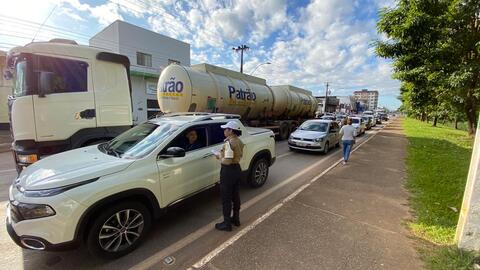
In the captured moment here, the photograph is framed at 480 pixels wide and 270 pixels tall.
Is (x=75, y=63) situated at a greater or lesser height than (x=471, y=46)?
lesser

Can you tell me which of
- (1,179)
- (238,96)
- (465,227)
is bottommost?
(1,179)

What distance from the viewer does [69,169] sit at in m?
2.81

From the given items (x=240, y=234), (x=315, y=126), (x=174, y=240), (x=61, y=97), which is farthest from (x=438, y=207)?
(x=61, y=97)

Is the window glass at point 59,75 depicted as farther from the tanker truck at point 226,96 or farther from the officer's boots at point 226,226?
the officer's boots at point 226,226

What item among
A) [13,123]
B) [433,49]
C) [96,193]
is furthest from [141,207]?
[433,49]

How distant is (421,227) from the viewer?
3.77 m

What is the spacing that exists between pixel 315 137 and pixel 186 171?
7.32 m

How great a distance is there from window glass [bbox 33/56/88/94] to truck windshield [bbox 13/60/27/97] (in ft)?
0.64

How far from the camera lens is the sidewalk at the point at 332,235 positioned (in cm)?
290

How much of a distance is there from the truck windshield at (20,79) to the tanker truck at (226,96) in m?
4.32

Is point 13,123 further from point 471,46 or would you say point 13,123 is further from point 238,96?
point 471,46

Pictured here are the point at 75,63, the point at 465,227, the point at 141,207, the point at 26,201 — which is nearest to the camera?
the point at 26,201

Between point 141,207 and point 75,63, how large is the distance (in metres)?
3.70

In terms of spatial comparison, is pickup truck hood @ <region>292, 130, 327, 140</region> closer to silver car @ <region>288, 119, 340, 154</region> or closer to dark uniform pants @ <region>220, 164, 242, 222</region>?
silver car @ <region>288, 119, 340, 154</region>
